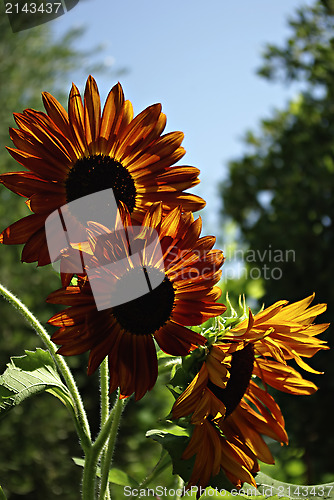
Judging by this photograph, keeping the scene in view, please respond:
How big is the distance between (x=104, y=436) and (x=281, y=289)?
1.77 m

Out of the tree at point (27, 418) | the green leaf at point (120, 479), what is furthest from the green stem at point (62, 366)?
the tree at point (27, 418)

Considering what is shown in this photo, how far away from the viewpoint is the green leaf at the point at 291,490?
0.48 m

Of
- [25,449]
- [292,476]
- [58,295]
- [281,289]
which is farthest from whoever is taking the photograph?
[281,289]

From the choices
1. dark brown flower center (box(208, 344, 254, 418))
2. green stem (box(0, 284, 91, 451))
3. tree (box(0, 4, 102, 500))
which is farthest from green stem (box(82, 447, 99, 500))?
tree (box(0, 4, 102, 500))

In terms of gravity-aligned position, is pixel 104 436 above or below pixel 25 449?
above

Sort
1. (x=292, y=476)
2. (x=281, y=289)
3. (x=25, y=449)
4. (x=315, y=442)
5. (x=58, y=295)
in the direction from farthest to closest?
(x=281, y=289) → (x=315, y=442) → (x=25, y=449) → (x=292, y=476) → (x=58, y=295)

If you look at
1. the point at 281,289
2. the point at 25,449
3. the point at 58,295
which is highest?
the point at 58,295

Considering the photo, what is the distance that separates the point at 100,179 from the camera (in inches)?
17.1

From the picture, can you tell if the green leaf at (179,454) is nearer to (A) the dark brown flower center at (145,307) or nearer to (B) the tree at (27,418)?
(A) the dark brown flower center at (145,307)

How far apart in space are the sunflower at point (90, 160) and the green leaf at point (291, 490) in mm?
253

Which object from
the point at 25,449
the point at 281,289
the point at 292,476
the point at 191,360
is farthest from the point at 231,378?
the point at 281,289

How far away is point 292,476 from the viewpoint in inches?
54.4

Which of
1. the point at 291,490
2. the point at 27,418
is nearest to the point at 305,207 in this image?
the point at 27,418

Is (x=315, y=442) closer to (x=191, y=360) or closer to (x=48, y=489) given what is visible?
(x=48, y=489)
